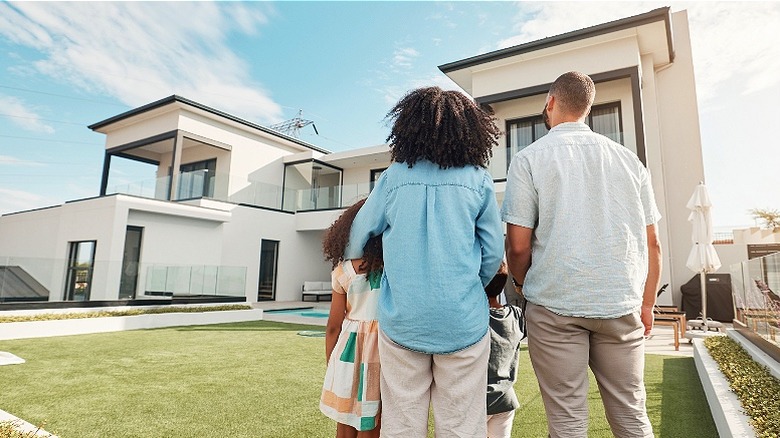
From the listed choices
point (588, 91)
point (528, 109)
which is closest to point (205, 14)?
point (528, 109)

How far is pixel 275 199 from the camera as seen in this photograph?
1642cm

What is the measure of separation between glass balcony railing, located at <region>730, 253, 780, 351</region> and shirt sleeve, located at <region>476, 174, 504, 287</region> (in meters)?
3.58

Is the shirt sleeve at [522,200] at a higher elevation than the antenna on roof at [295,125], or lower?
lower

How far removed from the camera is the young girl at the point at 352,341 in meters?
1.65

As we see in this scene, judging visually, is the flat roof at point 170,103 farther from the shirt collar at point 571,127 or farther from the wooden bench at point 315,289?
the shirt collar at point 571,127

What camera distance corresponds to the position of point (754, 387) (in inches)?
113

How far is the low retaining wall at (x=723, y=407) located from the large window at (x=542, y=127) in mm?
7843

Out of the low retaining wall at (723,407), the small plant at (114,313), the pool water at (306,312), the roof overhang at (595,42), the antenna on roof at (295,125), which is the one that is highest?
the antenna on roof at (295,125)

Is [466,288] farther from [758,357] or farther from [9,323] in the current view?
[9,323]

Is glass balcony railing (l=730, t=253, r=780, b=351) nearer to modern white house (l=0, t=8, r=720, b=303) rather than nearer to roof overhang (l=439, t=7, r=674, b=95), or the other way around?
modern white house (l=0, t=8, r=720, b=303)

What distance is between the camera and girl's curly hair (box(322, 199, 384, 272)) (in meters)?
1.68

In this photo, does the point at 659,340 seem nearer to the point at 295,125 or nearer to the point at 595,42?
the point at 595,42

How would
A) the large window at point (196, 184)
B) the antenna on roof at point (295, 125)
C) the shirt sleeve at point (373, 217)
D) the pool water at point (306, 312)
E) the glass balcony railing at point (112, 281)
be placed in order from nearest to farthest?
the shirt sleeve at point (373, 217) < the glass balcony railing at point (112, 281) < the pool water at point (306, 312) < the large window at point (196, 184) < the antenna on roof at point (295, 125)

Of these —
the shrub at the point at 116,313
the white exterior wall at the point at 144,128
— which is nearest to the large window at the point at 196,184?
the white exterior wall at the point at 144,128
